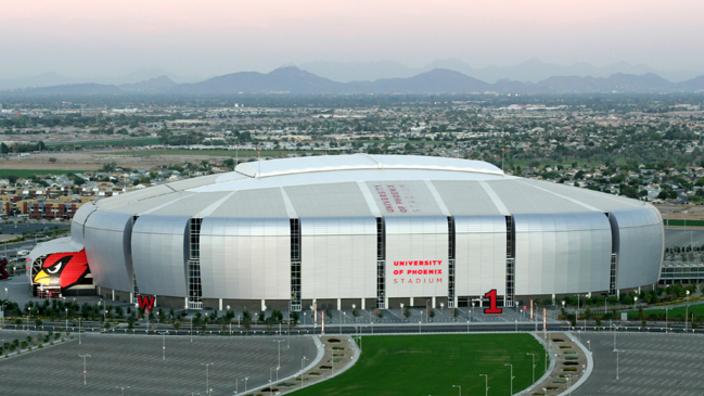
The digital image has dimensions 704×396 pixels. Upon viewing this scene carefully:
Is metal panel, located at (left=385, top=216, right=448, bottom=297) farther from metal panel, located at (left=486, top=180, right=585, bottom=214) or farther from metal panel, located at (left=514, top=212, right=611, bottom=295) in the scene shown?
metal panel, located at (left=486, top=180, right=585, bottom=214)

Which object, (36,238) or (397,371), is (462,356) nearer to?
(397,371)

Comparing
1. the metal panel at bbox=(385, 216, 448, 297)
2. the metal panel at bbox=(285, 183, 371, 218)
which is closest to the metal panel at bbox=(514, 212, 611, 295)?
the metal panel at bbox=(385, 216, 448, 297)

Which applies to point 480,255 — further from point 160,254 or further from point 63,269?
point 63,269

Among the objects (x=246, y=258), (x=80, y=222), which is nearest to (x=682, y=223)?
(x=246, y=258)

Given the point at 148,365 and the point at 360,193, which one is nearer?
the point at 148,365

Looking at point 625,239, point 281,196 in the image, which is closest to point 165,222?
point 281,196

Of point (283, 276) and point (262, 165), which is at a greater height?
point (262, 165)
